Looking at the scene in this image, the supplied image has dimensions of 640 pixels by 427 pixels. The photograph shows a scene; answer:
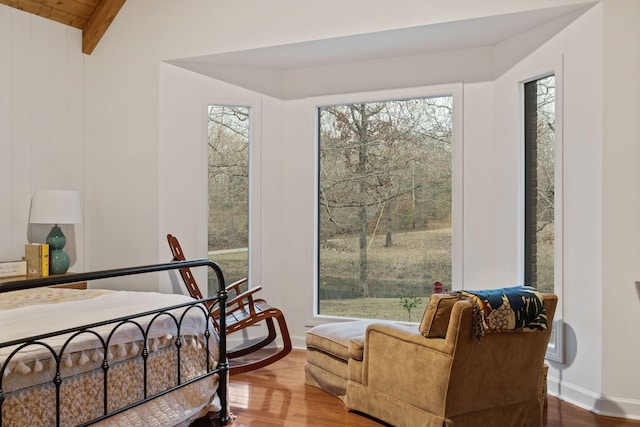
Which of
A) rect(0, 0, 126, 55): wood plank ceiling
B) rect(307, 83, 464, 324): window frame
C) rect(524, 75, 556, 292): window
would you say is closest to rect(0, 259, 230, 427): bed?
rect(307, 83, 464, 324): window frame

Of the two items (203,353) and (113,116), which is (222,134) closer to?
(113,116)

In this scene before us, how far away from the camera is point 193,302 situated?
308cm

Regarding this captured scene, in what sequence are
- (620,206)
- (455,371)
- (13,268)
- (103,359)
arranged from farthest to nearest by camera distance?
(13,268)
(620,206)
(455,371)
(103,359)

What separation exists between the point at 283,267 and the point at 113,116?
199 cm

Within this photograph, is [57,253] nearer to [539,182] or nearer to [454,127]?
[454,127]

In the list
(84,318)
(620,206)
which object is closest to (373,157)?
(620,206)

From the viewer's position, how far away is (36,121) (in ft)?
15.7

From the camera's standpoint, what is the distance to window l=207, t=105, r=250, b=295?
5160 millimetres

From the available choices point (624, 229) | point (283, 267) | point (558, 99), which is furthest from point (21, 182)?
point (624, 229)

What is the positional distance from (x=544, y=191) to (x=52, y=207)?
3.68m

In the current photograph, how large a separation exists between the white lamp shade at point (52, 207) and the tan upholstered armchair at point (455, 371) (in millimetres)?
2728

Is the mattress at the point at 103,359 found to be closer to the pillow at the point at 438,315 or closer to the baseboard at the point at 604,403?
the pillow at the point at 438,315

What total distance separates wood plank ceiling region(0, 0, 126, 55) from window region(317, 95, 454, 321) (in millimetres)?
2000

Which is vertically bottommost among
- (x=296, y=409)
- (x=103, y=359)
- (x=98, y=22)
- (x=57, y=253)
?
(x=296, y=409)
